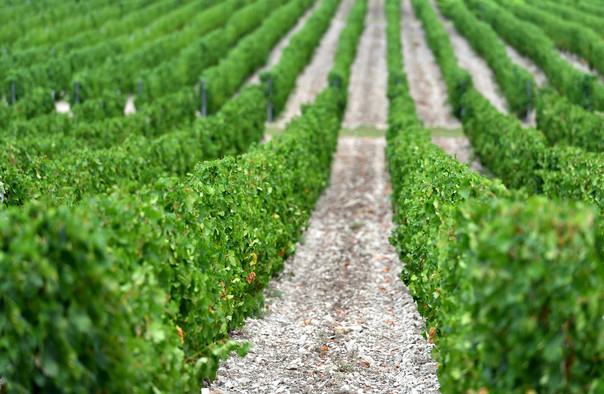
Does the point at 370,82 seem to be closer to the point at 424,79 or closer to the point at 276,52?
the point at 424,79

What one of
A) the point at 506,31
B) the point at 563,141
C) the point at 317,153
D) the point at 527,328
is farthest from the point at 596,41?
the point at 527,328

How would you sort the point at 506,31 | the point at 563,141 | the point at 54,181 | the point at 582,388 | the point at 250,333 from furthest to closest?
the point at 506,31
the point at 563,141
the point at 54,181
the point at 250,333
the point at 582,388

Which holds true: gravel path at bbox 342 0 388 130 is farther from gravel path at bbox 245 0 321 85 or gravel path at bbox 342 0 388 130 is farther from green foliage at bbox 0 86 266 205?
green foliage at bbox 0 86 266 205

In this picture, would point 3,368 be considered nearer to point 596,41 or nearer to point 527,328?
point 527,328

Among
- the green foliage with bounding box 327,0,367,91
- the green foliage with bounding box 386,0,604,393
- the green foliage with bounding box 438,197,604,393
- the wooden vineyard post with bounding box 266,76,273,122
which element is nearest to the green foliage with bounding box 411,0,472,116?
the green foliage with bounding box 327,0,367,91

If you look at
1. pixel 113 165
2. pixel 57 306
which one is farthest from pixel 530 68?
pixel 57 306

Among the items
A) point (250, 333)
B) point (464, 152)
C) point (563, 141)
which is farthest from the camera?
point (464, 152)

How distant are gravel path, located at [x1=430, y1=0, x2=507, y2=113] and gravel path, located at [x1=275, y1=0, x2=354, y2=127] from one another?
9.07m

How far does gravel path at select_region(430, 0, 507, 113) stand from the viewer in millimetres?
Answer: 33094

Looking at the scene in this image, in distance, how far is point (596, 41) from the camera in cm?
3491

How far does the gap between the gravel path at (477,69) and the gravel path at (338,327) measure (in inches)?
790

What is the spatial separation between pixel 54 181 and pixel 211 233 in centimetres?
449

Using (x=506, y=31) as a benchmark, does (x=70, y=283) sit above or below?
above

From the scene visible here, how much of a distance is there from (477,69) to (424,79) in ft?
12.4
